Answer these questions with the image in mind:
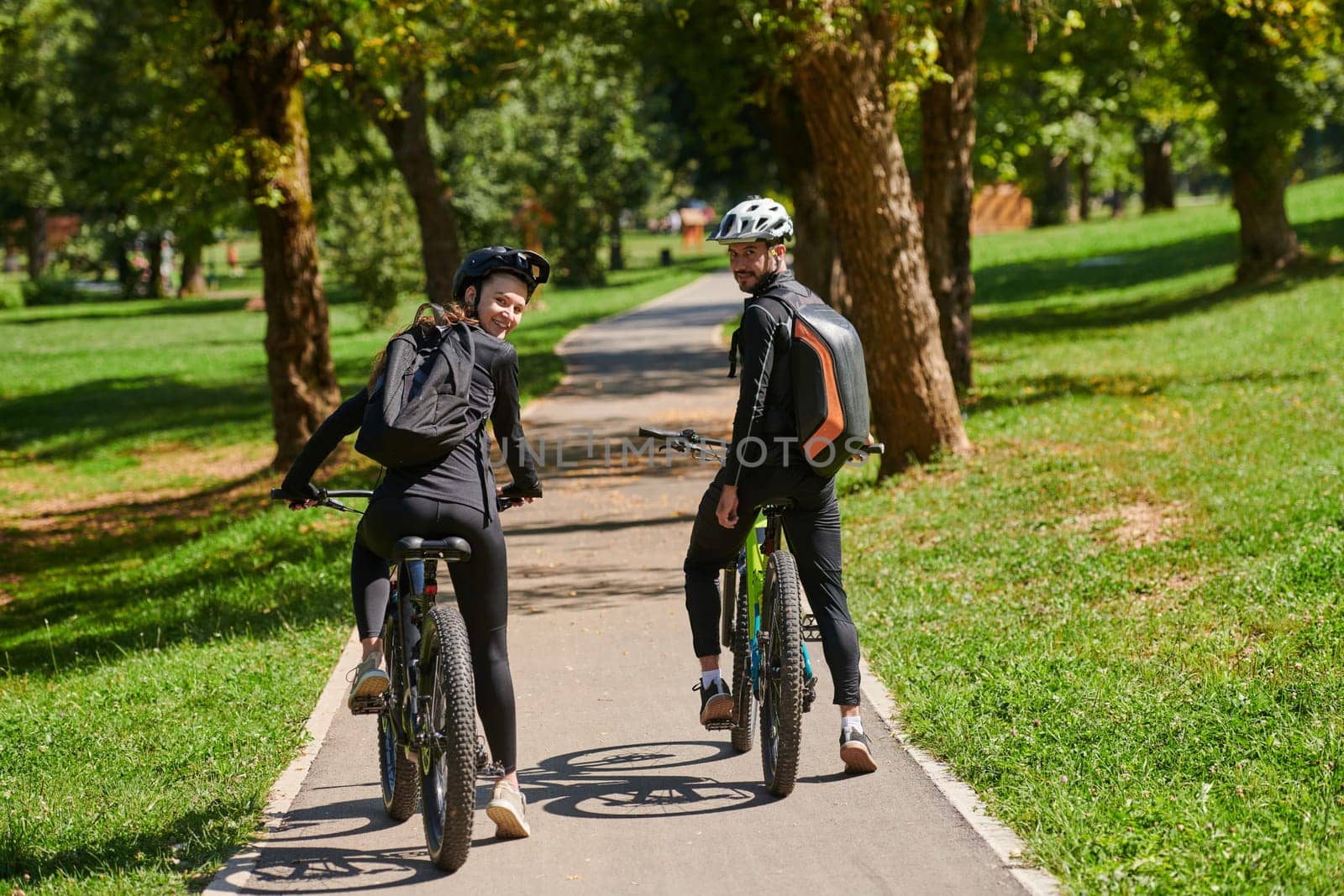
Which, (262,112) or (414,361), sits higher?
(262,112)

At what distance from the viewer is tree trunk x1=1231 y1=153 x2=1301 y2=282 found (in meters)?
24.3

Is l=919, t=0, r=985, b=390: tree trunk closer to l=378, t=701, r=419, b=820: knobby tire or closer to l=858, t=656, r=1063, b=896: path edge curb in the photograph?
l=858, t=656, r=1063, b=896: path edge curb

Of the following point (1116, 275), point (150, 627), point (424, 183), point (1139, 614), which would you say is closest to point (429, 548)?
point (1139, 614)

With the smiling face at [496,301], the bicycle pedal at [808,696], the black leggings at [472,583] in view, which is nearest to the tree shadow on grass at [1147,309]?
the bicycle pedal at [808,696]

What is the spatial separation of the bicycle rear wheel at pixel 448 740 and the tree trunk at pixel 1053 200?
2036 inches

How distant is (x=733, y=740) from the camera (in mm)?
6176

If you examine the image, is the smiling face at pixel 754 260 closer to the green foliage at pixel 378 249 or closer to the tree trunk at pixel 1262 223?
the tree trunk at pixel 1262 223

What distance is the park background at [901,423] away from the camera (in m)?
5.65

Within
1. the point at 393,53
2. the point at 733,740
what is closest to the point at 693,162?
the point at 393,53

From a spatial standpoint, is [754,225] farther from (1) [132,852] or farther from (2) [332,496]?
(1) [132,852]

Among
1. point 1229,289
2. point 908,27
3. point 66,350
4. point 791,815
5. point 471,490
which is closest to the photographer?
point 471,490

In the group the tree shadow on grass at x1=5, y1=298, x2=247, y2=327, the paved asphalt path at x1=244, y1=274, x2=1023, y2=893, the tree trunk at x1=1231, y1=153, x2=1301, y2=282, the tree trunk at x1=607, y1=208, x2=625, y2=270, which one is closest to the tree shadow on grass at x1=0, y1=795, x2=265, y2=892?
the paved asphalt path at x1=244, y1=274, x2=1023, y2=893

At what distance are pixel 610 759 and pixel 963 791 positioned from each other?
4.74 feet

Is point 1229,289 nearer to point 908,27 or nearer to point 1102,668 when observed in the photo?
point 908,27
